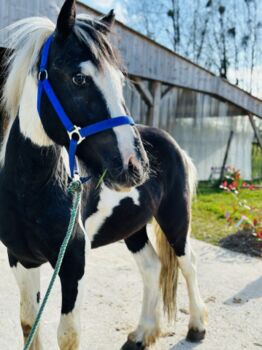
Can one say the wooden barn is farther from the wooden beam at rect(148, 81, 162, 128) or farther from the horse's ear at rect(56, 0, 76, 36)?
the horse's ear at rect(56, 0, 76, 36)

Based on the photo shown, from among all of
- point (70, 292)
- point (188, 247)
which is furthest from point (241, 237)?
point (70, 292)

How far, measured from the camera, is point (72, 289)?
178cm

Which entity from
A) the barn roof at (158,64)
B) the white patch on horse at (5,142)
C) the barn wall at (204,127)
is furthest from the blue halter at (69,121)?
the barn wall at (204,127)

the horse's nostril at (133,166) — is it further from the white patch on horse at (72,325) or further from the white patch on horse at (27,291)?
the white patch on horse at (27,291)

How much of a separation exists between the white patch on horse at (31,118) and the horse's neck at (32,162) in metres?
0.03

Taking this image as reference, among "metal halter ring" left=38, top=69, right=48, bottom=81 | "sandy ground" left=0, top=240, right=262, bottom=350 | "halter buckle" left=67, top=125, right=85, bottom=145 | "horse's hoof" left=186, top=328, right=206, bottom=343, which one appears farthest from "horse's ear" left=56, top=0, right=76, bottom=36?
"horse's hoof" left=186, top=328, right=206, bottom=343

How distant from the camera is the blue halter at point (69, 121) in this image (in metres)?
1.47

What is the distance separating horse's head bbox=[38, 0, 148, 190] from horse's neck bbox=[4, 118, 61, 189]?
165mm

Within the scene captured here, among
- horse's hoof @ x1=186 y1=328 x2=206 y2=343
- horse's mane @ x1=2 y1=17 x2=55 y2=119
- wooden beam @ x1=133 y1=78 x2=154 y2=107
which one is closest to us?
horse's mane @ x1=2 y1=17 x2=55 y2=119

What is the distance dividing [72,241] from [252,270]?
9.86 ft

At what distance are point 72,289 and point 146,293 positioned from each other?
114cm

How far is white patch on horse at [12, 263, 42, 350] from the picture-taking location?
2.05 m

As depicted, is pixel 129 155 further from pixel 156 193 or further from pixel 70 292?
pixel 156 193

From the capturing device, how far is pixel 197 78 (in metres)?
8.70
